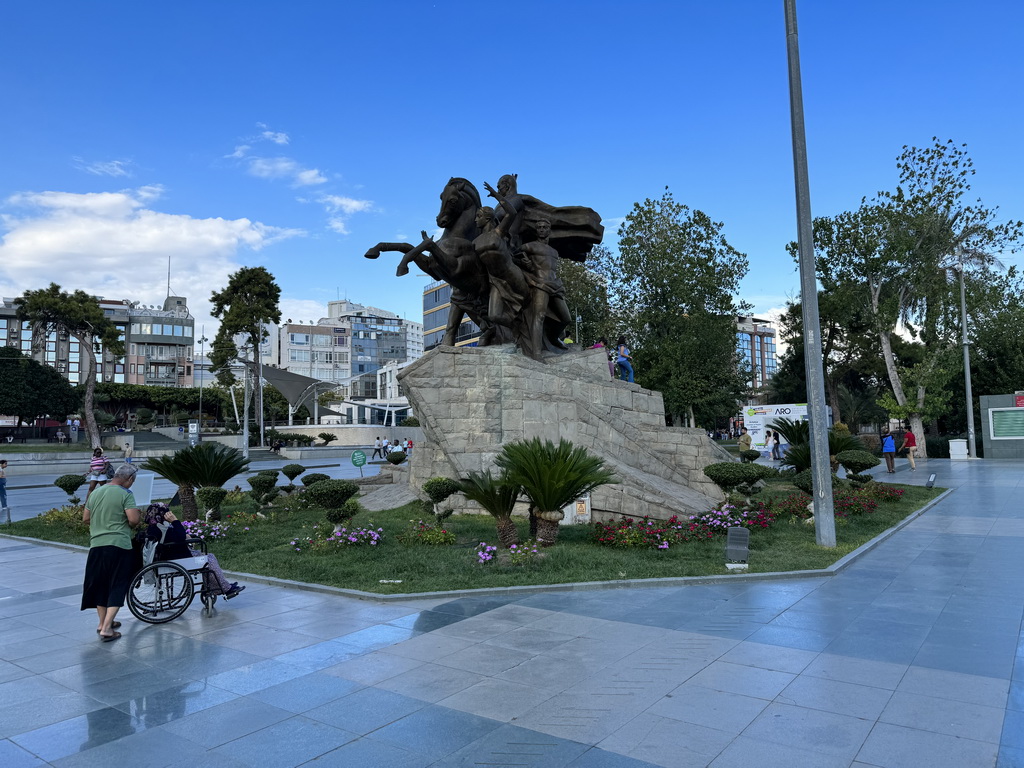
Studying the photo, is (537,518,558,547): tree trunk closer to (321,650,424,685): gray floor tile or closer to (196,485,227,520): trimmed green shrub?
(321,650,424,685): gray floor tile

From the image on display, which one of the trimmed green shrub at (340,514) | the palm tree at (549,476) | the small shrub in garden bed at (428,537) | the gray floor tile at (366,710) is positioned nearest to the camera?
the gray floor tile at (366,710)

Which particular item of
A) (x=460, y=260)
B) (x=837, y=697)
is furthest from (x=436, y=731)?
(x=460, y=260)

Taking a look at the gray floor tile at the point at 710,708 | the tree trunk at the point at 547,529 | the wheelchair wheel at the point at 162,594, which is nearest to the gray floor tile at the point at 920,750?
the gray floor tile at the point at 710,708

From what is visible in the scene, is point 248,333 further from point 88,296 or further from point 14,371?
point 14,371

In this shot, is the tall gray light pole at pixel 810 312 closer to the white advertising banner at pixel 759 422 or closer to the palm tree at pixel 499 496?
the palm tree at pixel 499 496

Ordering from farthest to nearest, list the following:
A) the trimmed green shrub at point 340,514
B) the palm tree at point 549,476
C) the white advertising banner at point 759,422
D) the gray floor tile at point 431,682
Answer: the white advertising banner at point 759,422 < the trimmed green shrub at point 340,514 < the palm tree at point 549,476 < the gray floor tile at point 431,682

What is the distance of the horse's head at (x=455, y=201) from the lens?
52.6 ft

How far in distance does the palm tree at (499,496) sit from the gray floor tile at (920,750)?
6134 mm

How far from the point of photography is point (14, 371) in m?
53.7

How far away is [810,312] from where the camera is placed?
1079cm

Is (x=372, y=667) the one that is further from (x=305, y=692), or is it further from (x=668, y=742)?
(x=668, y=742)

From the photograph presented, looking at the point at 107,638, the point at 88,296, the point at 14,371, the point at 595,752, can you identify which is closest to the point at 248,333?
the point at 88,296

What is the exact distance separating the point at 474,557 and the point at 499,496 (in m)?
0.94

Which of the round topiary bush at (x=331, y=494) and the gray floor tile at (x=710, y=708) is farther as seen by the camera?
the round topiary bush at (x=331, y=494)
